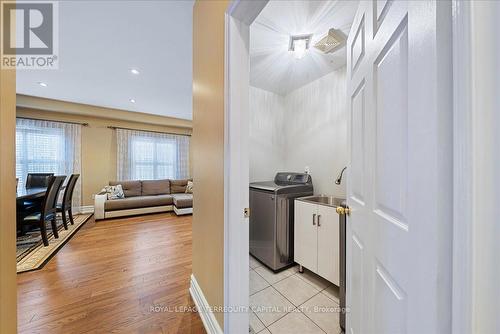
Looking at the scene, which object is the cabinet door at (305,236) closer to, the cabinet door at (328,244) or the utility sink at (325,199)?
the cabinet door at (328,244)

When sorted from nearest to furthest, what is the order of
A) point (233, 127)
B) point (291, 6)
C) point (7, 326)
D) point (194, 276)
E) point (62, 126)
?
point (7, 326), point (233, 127), point (291, 6), point (194, 276), point (62, 126)

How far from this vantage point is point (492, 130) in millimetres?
318

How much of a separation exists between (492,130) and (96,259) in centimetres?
325

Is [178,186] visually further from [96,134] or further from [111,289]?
[111,289]

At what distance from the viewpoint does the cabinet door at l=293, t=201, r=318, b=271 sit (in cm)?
188

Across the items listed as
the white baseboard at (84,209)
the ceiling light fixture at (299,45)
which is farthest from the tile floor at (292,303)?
the white baseboard at (84,209)

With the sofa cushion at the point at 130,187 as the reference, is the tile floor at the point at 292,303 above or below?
below

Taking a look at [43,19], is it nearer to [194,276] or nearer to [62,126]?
[194,276]

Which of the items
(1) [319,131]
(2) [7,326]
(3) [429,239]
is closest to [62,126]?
(2) [7,326]

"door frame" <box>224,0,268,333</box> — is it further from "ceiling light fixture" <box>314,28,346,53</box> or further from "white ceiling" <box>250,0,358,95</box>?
"ceiling light fixture" <box>314,28,346,53</box>

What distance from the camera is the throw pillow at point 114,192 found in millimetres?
4293

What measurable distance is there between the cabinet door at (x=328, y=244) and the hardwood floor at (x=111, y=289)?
1.17m

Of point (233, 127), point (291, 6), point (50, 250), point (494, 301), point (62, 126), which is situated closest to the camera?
point (494, 301)

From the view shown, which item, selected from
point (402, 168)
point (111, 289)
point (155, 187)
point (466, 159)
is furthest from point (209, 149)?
point (155, 187)
